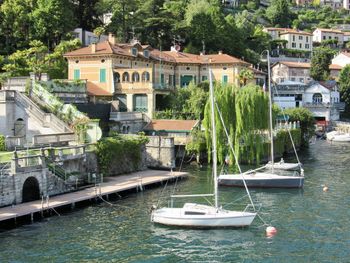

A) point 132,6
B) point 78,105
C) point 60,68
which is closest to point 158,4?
point 132,6

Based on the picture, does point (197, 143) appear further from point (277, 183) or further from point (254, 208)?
point (254, 208)

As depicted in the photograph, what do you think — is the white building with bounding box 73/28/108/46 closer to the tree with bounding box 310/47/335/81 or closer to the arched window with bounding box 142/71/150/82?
the arched window with bounding box 142/71/150/82

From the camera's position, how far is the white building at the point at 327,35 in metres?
180

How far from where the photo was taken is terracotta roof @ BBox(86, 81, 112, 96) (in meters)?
68.3

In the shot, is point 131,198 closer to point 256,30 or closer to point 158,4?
point 158,4

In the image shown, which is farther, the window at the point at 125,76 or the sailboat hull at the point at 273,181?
the window at the point at 125,76

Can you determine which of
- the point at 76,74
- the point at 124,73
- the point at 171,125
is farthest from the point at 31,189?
the point at 76,74

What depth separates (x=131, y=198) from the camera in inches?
1689

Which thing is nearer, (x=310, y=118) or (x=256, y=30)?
(x=310, y=118)

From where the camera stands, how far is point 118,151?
50.0 metres

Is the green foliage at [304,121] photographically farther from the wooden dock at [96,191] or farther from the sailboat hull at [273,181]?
the sailboat hull at [273,181]

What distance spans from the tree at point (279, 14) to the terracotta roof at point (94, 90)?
127m

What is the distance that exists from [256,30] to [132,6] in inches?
1948

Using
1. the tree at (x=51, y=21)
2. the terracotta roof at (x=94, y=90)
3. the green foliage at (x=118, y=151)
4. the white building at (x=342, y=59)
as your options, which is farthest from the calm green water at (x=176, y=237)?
the white building at (x=342, y=59)
